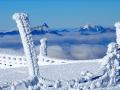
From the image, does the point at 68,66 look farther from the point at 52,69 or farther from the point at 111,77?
the point at 111,77

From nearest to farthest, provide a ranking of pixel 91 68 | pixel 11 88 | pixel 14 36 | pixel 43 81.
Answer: pixel 11 88, pixel 43 81, pixel 91 68, pixel 14 36

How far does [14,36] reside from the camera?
172 metres

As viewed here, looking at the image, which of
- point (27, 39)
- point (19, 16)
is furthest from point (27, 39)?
point (19, 16)

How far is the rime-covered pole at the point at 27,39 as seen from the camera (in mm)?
21000

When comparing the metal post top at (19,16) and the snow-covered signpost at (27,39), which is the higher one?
the metal post top at (19,16)

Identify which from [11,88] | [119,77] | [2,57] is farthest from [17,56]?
[11,88]

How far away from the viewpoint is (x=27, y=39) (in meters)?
21.1

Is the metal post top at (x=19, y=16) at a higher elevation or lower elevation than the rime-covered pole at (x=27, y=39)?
higher

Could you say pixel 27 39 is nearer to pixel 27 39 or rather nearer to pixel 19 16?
pixel 27 39

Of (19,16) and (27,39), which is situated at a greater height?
(19,16)

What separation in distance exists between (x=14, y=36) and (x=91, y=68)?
150 metres

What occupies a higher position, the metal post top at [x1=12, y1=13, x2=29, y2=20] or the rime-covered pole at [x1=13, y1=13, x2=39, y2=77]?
the metal post top at [x1=12, y1=13, x2=29, y2=20]

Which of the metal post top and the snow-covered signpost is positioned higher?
the metal post top

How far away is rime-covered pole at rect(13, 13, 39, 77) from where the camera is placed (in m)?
21.0
